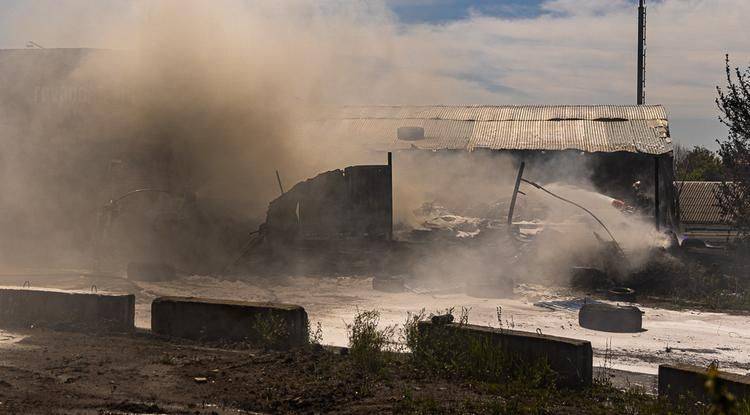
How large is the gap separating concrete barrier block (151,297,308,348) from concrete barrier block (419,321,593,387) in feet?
5.20

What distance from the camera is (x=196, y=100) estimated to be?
20516mm

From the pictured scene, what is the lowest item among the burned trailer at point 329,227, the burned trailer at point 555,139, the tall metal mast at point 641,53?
the burned trailer at point 329,227

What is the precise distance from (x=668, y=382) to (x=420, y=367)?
2.39 meters

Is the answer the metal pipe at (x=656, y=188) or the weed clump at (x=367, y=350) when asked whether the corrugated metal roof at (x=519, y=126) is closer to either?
the metal pipe at (x=656, y=188)

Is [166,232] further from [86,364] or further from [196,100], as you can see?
[86,364]

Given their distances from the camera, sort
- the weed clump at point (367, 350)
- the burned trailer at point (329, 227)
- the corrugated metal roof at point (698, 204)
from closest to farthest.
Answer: the weed clump at point (367, 350)
the burned trailer at point (329, 227)
the corrugated metal roof at point (698, 204)

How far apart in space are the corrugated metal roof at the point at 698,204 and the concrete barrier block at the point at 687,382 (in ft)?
112

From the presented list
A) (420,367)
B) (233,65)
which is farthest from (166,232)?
(420,367)

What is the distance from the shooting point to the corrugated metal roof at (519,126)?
26.0 metres

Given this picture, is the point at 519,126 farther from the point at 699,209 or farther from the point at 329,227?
the point at 699,209

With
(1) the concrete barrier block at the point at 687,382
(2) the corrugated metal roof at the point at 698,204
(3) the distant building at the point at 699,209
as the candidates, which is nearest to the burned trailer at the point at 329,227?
(1) the concrete barrier block at the point at 687,382

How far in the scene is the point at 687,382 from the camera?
6.58 metres

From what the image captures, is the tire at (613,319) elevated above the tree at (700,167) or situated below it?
below

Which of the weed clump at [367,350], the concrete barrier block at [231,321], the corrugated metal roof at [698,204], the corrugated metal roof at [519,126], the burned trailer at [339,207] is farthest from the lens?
the corrugated metal roof at [698,204]
